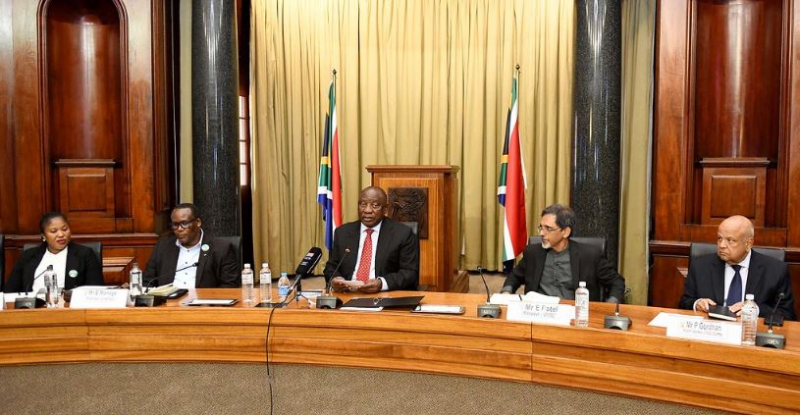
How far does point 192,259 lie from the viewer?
3.99m

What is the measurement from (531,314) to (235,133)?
3568mm

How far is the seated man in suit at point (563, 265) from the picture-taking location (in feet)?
11.9

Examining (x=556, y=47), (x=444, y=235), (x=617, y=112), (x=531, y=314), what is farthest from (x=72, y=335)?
(x=556, y=47)

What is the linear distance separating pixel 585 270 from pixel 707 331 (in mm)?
1275

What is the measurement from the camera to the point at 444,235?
5023mm

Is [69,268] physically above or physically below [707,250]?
below

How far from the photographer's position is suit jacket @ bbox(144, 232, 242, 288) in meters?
3.91

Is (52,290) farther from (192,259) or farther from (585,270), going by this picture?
(585,270)

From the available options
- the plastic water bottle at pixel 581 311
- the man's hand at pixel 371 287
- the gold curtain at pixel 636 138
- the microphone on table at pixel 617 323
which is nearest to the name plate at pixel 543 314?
the plastic water bottle at pixel 581 311

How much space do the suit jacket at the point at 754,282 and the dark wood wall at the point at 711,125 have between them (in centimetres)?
144

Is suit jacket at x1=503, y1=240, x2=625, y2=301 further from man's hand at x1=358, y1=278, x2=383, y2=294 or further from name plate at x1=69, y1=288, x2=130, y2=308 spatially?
name plate at x1=69, y1=288, x2=130, y2=308

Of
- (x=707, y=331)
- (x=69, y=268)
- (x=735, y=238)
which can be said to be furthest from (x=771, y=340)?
(x=69, y=268)

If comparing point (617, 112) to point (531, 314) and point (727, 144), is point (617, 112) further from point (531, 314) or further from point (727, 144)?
point (531, 314)

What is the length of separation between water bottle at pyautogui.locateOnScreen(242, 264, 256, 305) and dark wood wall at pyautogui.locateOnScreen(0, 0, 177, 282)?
2.45 metres
